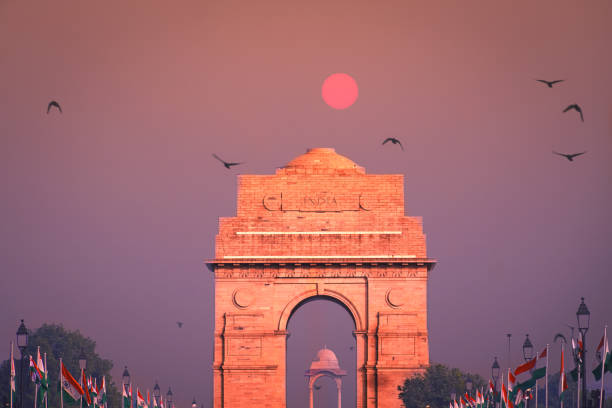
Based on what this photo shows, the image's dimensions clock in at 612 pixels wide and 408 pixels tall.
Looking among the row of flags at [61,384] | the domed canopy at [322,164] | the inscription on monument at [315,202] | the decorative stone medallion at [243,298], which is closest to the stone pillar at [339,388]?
the domed canopy at [322,164]

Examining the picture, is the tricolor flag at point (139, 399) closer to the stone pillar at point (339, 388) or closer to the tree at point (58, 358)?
the tree at point (58, 358)

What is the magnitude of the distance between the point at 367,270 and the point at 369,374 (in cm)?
542

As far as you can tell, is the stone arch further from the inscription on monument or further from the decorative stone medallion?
the inscription on monument

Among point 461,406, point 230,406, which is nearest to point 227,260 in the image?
point 230,406

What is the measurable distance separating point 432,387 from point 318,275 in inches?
337

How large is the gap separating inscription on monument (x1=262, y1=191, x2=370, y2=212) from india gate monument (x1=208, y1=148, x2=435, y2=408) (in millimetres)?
53

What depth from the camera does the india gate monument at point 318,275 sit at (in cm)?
8206

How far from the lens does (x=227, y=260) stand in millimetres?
82312

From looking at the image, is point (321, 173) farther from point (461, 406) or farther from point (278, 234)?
point (461, 406)

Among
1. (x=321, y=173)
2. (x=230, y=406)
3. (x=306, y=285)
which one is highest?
(x=321, y=173)

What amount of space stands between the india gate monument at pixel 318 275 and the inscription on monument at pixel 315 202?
0.17 ft

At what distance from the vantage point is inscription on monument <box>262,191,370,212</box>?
83.1 m

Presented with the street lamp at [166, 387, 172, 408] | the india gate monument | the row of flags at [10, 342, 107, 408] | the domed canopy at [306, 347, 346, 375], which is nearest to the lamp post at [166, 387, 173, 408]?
the street lamp at [166, 387, 172, 408]

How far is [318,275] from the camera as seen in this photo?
8275 cm
